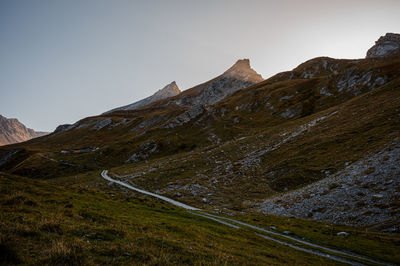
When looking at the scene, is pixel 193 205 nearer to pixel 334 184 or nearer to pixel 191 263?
pixel 334 184

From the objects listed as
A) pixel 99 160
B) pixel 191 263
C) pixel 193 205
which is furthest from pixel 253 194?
pixel 99 160

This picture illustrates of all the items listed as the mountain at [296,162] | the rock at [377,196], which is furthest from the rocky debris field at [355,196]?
the mountain at [296,162]

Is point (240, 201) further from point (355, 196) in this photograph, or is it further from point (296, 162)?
point (355, 196)

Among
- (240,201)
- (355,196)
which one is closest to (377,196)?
(355,196)

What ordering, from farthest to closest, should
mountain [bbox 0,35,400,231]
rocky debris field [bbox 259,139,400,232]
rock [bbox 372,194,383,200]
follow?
1. mountain [bbox 0,35,400,231]
2. rock [bbox 372,194,383,200]
3. rocky debris field [bbox 259,139,400,232]

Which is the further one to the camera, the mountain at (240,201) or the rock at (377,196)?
the rock at (377,196)

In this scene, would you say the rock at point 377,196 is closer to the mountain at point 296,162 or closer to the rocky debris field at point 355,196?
the rocky debris field at point 355,196

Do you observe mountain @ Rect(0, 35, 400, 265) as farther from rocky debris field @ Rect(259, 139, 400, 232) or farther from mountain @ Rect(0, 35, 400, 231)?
mountain @ Rect(0, 35, 400, 231)

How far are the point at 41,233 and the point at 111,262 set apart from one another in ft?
14.8

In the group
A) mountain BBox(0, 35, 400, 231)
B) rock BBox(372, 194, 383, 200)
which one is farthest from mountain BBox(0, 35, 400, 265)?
mountain BBox(0, 35, 400, 231)

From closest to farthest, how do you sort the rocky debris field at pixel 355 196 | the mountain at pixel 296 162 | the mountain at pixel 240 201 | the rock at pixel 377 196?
the mountain at pixel 240 201 → the rocky debris field at pixel 355 196 → the rock at pixel 377 196 → the mountain at pixel 296 162

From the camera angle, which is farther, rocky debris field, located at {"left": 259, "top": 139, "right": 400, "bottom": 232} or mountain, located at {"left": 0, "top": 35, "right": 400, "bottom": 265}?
rocky debris field, located at {"left": 259, "top": 139, "right": 400, "bottom": 232}

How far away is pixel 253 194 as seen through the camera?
50.4 meters

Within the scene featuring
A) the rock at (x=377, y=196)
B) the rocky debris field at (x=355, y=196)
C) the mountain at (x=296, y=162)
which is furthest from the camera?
the mountain at (x=296, y=162)
